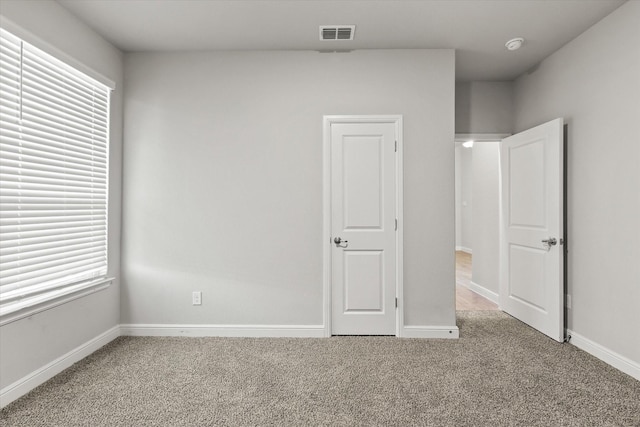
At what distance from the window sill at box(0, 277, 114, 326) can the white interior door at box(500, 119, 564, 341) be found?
3.92 metres

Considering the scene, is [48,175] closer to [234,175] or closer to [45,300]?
[45,300]

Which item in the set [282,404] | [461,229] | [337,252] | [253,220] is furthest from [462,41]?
[461,229]

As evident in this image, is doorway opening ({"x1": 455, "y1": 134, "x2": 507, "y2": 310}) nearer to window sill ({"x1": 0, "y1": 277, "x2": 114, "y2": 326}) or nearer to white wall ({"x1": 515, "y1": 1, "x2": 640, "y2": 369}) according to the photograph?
white wall ({"x1": 515, "y1": 1, "x2": 640, "y2": 369})

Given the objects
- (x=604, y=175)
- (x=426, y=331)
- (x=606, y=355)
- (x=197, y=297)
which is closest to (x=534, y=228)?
(x=604, y=175)

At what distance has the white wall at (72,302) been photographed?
217 centimetres

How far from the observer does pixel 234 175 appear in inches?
127

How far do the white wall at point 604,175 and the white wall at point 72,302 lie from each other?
13.3 feet

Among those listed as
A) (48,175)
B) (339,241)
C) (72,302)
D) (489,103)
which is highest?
(489,103)

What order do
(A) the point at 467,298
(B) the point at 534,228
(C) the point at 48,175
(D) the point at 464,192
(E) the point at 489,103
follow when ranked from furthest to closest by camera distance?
(D) the point at 464,192
(A) the point at 467,298
(E) the point at 489,103
(B) the point at 534,228
(C) the point at 48,175

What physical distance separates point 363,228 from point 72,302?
2.41 metres

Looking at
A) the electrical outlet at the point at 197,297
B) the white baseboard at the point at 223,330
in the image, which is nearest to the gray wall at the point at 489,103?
the white baseboard at the point at 223,330

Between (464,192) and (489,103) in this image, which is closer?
(489,103)

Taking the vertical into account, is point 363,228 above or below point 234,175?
below

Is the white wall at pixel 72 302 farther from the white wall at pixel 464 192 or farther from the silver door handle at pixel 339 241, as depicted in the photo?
the white wall at pixel 464 192
